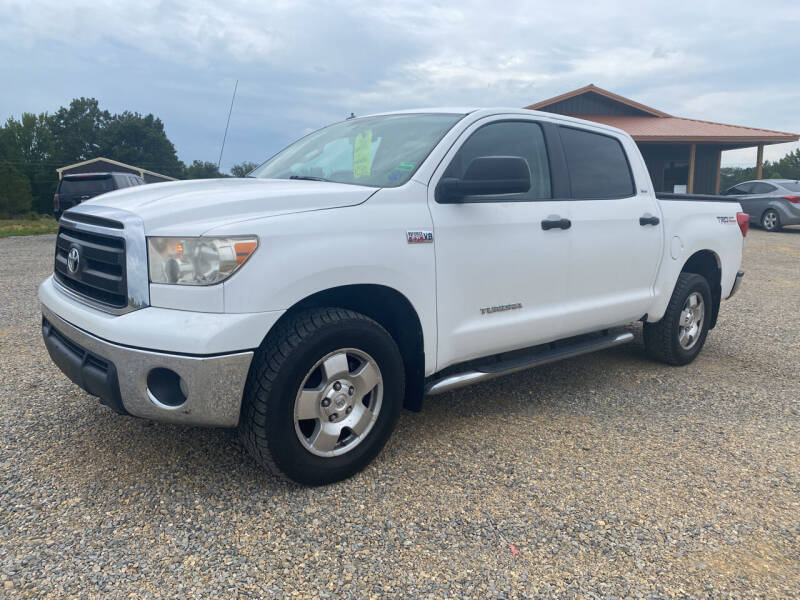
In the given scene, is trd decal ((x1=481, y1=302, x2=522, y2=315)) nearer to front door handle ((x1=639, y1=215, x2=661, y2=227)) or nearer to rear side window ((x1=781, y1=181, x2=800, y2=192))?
front door handle ((x1=639, y1=215, x2=661, y2=227))

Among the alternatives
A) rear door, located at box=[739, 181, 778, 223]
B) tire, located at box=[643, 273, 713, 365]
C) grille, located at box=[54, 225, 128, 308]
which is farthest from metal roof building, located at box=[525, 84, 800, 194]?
grille, located at box=[54, 225, 128, 308]

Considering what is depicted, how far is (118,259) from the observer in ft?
8.84

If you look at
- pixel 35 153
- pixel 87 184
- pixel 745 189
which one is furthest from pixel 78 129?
pixel 745 189

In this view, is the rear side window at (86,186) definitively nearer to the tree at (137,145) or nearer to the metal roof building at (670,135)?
the metal roof building at (670,135)

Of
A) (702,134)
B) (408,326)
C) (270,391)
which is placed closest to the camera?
(270,391)

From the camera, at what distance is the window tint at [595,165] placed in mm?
4094

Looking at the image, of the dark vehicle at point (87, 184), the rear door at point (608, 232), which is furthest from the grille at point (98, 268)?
the dark vehicle at point (87, 184)

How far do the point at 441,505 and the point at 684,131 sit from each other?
22904mm

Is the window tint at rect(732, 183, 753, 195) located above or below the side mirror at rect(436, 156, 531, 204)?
below

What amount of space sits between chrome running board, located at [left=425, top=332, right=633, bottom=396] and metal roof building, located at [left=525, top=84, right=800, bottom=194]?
61.6ft

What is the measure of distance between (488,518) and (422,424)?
110 centimetres

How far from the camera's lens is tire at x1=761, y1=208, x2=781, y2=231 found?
18.1m

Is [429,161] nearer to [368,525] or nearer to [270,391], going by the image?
[270,391]

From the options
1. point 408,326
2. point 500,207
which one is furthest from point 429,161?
point 408,326
